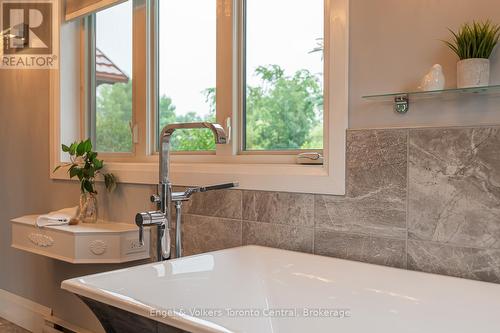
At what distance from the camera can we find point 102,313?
1208 mm

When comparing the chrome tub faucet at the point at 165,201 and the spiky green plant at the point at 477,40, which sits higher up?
the spiky green plant at the point at 477,40

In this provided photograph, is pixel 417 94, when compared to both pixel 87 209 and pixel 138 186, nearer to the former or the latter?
pixel 138 186

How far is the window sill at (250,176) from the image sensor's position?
167 centimetres

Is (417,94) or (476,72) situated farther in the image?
(417,94)

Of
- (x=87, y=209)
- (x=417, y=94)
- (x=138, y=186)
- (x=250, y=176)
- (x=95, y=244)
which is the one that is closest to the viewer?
(x=417, y=94)

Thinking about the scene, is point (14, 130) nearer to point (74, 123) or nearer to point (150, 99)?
point (74, 123)

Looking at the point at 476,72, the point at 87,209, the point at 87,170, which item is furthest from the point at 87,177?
the point at 476,72

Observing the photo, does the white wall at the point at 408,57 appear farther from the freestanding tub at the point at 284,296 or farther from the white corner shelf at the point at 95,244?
the white corner shelf at the point at 95,244

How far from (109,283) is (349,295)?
0.71 metres

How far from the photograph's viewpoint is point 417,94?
1.42 metres
